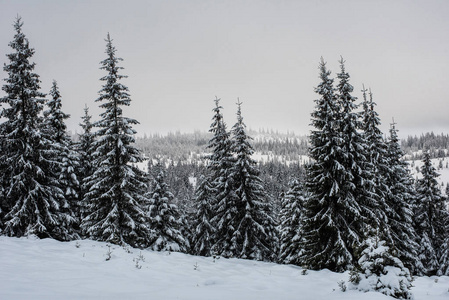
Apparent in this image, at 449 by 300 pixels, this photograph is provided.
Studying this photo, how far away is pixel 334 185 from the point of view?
55.7 feet

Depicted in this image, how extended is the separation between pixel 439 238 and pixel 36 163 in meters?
39.5

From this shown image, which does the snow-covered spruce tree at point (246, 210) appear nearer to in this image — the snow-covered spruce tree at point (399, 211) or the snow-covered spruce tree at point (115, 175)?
the snow-covered spruce tree at point (115, 175)

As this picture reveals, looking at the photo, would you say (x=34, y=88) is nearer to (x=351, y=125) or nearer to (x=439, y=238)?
(x=351, y=125)

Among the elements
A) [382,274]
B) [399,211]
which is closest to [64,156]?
[382,274]

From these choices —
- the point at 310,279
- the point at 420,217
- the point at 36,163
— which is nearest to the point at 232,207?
the point at 310,279

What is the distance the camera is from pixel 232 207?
22188mm

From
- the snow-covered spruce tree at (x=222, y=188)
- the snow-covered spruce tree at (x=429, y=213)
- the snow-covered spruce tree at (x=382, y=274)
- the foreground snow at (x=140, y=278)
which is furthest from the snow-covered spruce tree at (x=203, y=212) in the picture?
the snow-covered spruce tree at (x=429, y=213)

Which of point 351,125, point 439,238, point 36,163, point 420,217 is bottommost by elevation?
point 439,238

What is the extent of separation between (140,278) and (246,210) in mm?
14552

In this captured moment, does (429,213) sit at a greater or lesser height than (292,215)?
lesser

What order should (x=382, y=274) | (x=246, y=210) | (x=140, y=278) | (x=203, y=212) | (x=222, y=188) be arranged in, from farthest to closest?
1. (x=203, y=212)
2. (x=222, y=188)
3. (x=246, y=210)
4. (x=140, y=278)
5. (x=382, y=274)

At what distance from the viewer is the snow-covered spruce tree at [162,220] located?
25656 millimetres

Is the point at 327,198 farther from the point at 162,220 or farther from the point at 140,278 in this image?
the point at 162,220

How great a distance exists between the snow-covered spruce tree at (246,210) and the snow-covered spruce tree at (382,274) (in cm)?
1408
